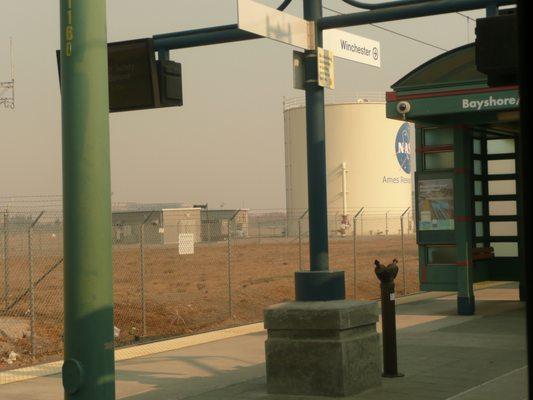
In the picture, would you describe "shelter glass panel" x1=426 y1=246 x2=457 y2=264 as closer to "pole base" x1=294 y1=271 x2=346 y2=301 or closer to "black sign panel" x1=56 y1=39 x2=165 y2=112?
"pole base" x1=294 y1=271 x2=346 y2=301

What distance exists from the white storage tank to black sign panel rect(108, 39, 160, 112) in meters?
58.3

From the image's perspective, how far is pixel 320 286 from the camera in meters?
9.23

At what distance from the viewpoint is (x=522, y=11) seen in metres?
3.20

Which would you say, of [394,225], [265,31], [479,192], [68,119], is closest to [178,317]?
[479,192]

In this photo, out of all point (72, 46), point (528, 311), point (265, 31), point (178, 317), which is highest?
point (265, 31)

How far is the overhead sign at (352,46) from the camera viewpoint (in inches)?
387

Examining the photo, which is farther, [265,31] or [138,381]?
[138,381]

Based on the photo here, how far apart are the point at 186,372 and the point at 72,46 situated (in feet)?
21.6

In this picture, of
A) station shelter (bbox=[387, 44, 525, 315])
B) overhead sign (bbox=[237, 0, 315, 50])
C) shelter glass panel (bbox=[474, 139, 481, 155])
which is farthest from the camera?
shelter glass panel (bbox=[474, 139, 481, 155])

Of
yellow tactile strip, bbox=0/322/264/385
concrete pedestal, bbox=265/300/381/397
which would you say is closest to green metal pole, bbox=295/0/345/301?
concrete pedestal, bbox=265/300/381/397

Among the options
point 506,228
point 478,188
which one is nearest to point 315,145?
point 478,188

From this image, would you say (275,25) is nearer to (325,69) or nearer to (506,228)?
(325,69)

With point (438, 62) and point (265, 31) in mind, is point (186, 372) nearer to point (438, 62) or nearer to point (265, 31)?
point (265, 31)

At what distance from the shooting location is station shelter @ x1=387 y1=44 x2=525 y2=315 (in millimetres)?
15469
